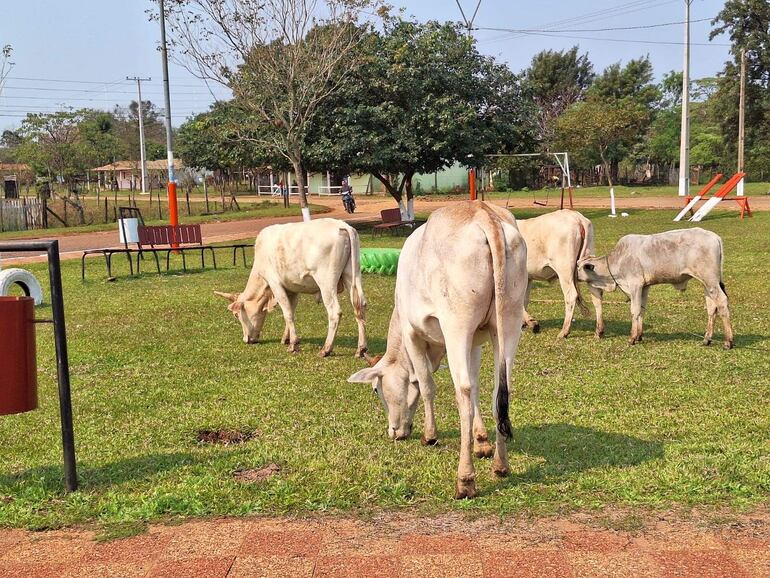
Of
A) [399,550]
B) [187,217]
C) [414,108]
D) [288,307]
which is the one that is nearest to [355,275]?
[288,307]

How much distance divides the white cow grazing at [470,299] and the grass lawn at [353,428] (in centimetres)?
40

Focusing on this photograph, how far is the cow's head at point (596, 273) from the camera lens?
33.9ft

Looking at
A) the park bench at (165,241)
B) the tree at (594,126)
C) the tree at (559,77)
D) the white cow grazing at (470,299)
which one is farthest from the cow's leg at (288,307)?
the tree at (559,77)

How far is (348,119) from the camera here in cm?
2614

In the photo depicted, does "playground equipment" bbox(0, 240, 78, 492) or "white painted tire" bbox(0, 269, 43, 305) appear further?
"white painted tire" bbox(0, 269, 43, 305)

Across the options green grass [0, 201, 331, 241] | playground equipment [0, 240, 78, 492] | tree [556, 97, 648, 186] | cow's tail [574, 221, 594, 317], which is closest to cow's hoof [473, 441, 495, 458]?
playground equipment [0, 240, 78, 492]

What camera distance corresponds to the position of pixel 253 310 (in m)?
10.4

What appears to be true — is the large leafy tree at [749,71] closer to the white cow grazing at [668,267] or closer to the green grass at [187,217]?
the green grass at [187,217]

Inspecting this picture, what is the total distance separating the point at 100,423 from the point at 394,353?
8.81 feet

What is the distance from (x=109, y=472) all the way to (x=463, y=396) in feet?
8.26

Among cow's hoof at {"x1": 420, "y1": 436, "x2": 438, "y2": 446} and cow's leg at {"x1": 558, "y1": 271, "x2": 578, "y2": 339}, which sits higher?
Answer: cow's leg at {"x1": 558, "y1": 271, "x2": 578, "y2": 339}

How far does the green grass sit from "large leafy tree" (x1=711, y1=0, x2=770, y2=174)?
27.5m

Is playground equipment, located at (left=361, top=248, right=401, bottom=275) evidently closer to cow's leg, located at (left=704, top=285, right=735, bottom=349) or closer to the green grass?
cow's leg, located at (left=704, top=285, right=735, bottom=349)

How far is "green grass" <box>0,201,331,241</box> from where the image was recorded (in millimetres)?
31703
